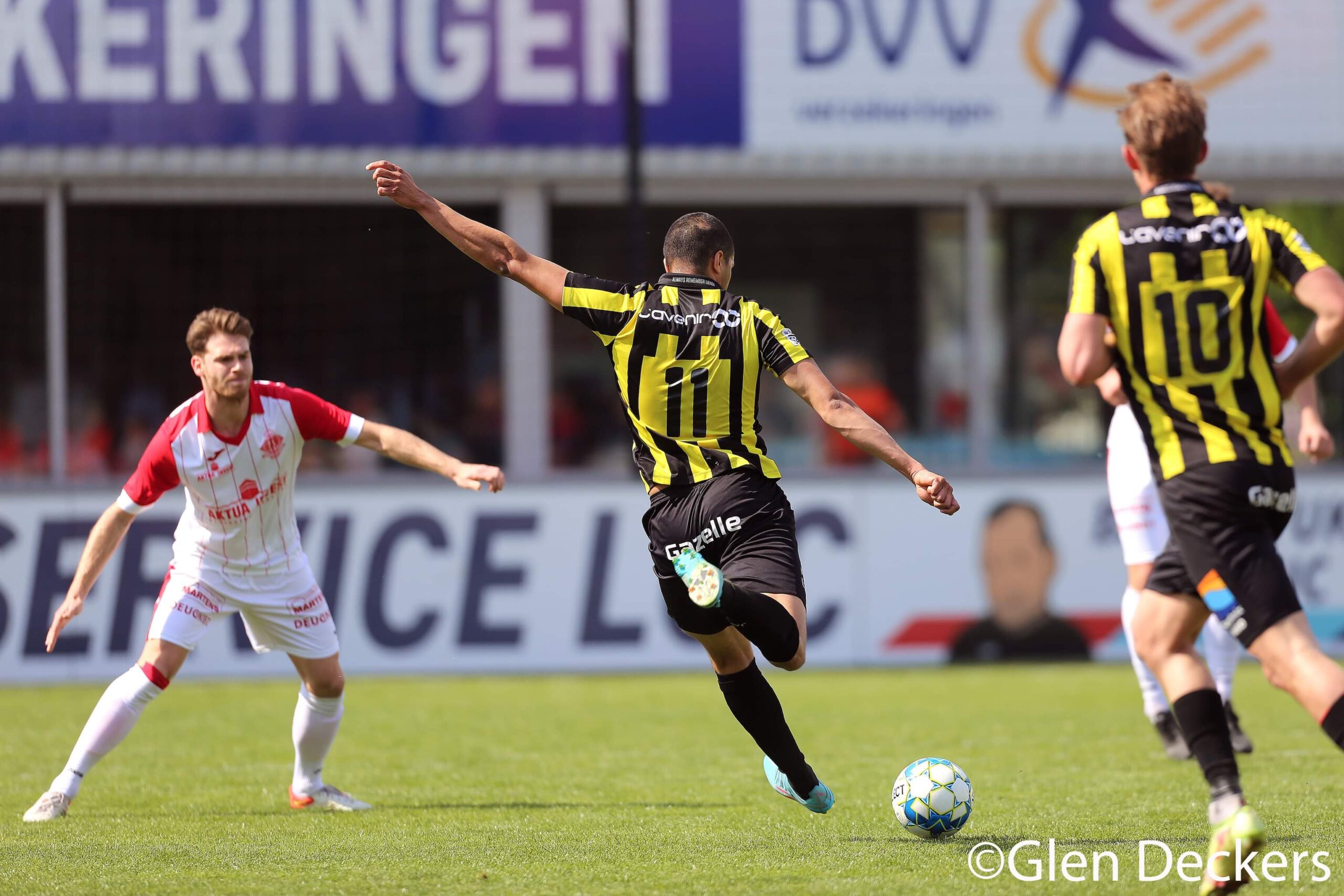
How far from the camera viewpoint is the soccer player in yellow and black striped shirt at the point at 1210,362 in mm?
4184

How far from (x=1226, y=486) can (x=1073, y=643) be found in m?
8.66

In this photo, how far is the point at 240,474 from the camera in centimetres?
641

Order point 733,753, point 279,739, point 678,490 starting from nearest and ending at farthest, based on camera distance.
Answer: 1. point 678,490
2. point 733,753
3. point 279,739

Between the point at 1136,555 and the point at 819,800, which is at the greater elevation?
the point at 1136,555

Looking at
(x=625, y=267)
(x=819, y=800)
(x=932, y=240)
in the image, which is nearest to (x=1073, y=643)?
(x=932, y=240)

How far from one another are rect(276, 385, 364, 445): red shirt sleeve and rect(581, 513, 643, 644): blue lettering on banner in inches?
233

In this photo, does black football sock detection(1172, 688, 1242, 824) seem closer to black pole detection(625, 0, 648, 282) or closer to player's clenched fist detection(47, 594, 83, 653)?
player's clenched fist detection(47, 594, 83, 653)

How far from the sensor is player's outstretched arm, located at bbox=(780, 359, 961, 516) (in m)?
5.23

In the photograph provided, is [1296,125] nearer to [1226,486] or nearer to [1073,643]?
[1073,643]

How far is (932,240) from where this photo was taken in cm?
1432

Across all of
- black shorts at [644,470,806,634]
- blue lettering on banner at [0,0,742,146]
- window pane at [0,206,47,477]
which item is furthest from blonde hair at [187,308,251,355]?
window pane at [0,206,47,477]

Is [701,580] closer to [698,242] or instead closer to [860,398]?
[698,242]

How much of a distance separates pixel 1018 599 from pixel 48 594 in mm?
7138

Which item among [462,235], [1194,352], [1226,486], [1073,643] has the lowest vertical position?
[1073,643]
